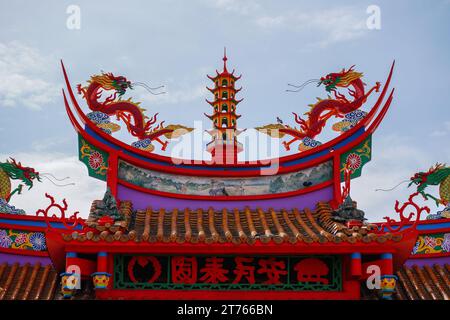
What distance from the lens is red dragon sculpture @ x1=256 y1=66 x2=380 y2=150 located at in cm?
1280

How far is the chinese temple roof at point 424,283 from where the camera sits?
11.5 metres

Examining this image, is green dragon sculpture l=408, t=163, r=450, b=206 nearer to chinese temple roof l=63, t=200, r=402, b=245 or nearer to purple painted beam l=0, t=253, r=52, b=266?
chinese temple roof l=63, t=200, r=402, b=245

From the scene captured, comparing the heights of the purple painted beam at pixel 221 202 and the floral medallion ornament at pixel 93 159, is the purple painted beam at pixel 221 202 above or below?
below

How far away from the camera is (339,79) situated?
13172 mm

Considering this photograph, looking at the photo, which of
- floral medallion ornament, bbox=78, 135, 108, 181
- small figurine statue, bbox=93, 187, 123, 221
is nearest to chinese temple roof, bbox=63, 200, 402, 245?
small figurine statue, bbox=93, 187, 123, 221

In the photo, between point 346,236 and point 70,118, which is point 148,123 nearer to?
point 70,118

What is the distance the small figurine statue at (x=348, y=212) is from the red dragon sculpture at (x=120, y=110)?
3352mm

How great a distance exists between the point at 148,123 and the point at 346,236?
443 centimetres

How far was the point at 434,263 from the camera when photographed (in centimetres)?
1239

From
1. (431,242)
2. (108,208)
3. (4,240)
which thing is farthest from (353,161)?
(4,240)

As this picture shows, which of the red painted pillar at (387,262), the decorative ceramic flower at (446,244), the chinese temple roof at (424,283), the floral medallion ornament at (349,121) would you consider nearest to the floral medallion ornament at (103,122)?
the floral medallion ornament at (349,121)

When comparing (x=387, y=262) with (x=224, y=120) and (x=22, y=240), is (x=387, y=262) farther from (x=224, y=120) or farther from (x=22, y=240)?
(x=22, y=240)

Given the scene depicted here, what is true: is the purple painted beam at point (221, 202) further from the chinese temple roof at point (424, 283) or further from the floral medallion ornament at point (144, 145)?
the chinese temple roof at point (424, 283)
